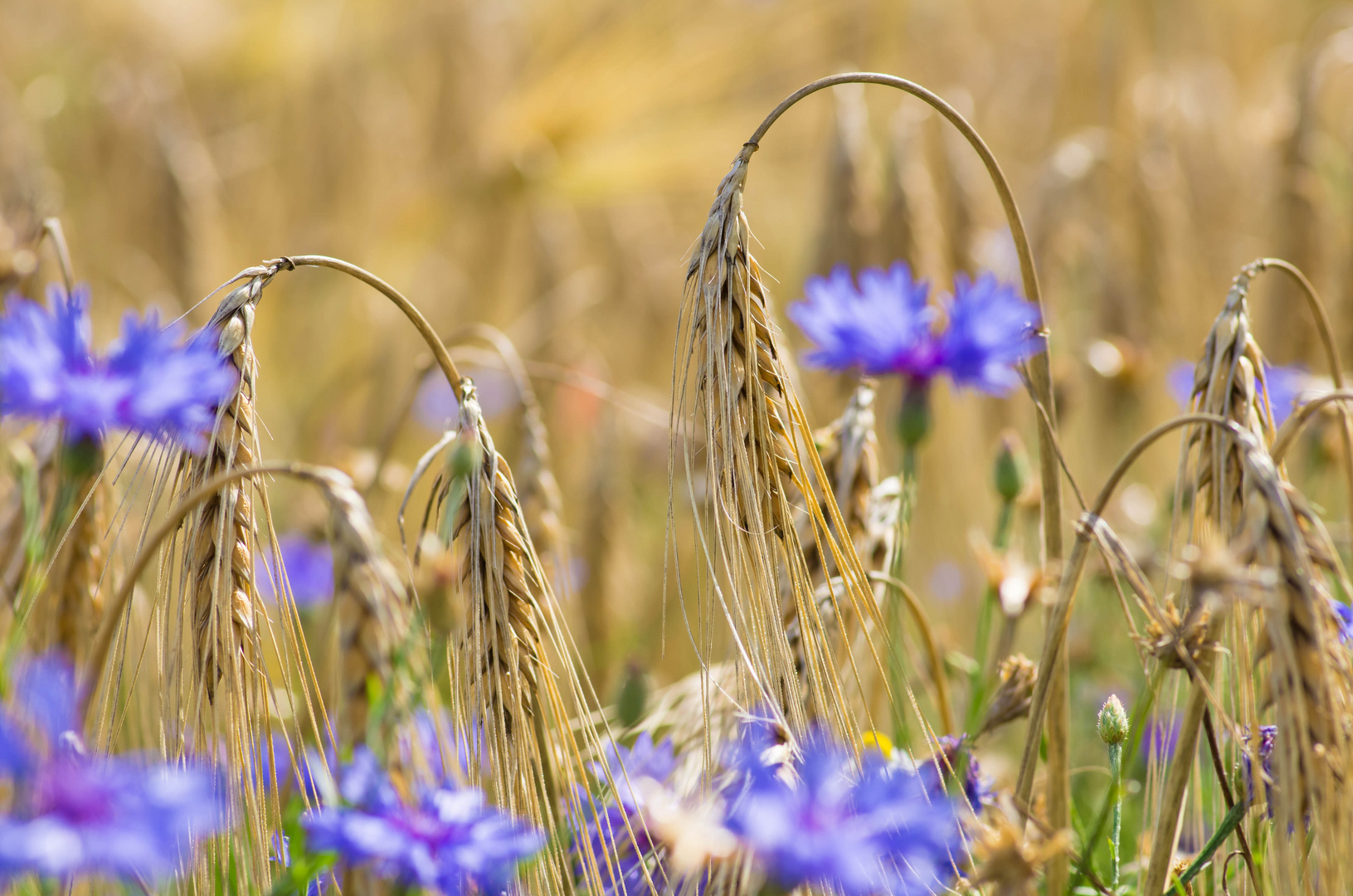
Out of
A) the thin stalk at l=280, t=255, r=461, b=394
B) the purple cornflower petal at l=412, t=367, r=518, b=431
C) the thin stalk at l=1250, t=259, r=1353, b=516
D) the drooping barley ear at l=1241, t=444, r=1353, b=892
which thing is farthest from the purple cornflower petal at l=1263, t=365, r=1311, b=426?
the purple cornflower petal at l=412, t=367, r=518, b=431

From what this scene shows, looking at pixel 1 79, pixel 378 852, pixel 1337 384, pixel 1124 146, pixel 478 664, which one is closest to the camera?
pixel 378 852

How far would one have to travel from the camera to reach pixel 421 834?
0.53m

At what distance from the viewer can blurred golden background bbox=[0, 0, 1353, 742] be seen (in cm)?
162

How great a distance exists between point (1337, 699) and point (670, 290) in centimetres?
213

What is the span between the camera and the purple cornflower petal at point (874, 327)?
0.93m

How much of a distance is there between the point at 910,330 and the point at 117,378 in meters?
0.60

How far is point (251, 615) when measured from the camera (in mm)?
620

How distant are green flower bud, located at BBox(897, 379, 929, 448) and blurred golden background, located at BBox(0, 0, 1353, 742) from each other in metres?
0.31

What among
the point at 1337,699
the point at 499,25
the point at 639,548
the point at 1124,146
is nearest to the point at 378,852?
the point at 1337,699

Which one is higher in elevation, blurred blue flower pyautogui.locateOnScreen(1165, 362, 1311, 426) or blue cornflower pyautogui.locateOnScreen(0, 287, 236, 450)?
blurred blue flower pyautogui.locateOnScreen(1165, 362, 1311, 426)

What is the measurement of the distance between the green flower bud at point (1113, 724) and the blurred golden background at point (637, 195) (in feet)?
1.68

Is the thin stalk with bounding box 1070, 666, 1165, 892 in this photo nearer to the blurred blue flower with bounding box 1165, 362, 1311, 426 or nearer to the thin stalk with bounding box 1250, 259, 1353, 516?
the thin stalk with bounding box 1250, 259, 1353, 516

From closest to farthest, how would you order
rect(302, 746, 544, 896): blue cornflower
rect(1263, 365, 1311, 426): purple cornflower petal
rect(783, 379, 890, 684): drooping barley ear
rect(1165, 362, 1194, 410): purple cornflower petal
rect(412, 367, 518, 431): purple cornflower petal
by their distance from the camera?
rect(302, 746, 544, 896): blue cornflower
rect(783, 379, 890, 684): drooping barley ear
rect(1263, 365, 1311, 426): purple cornflower petal
rect(1165, 362, 1194, 410): purple cornflower petal
rect(412, 367, 518, 431): purple cornflower petal

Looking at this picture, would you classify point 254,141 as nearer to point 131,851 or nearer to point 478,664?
point 478,664
